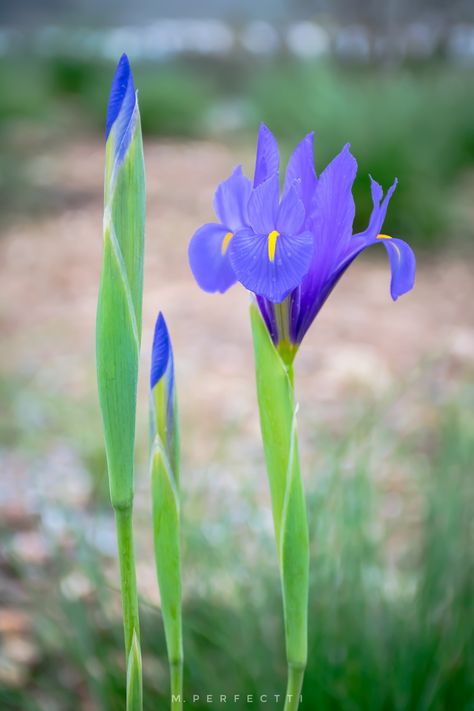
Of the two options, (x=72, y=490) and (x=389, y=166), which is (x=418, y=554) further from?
(x=389, y=166)

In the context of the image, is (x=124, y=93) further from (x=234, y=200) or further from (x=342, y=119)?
(x=342, y=119)

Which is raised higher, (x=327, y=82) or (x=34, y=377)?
(x=327, y=82)

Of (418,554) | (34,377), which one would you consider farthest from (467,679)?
(34,377)

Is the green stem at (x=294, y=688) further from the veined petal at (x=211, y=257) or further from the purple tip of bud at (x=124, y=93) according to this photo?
the purple tip of bud at (x=124, y=93)

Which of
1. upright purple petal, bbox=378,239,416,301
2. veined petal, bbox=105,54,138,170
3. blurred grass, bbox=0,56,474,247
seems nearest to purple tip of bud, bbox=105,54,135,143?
veined petal, bbox=105,54,138,170

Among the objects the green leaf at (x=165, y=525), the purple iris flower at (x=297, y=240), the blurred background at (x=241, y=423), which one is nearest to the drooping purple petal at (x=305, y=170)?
the purple iris flower at (x=297, y=240)

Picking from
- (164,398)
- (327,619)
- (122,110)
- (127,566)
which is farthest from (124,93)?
(327,619)
